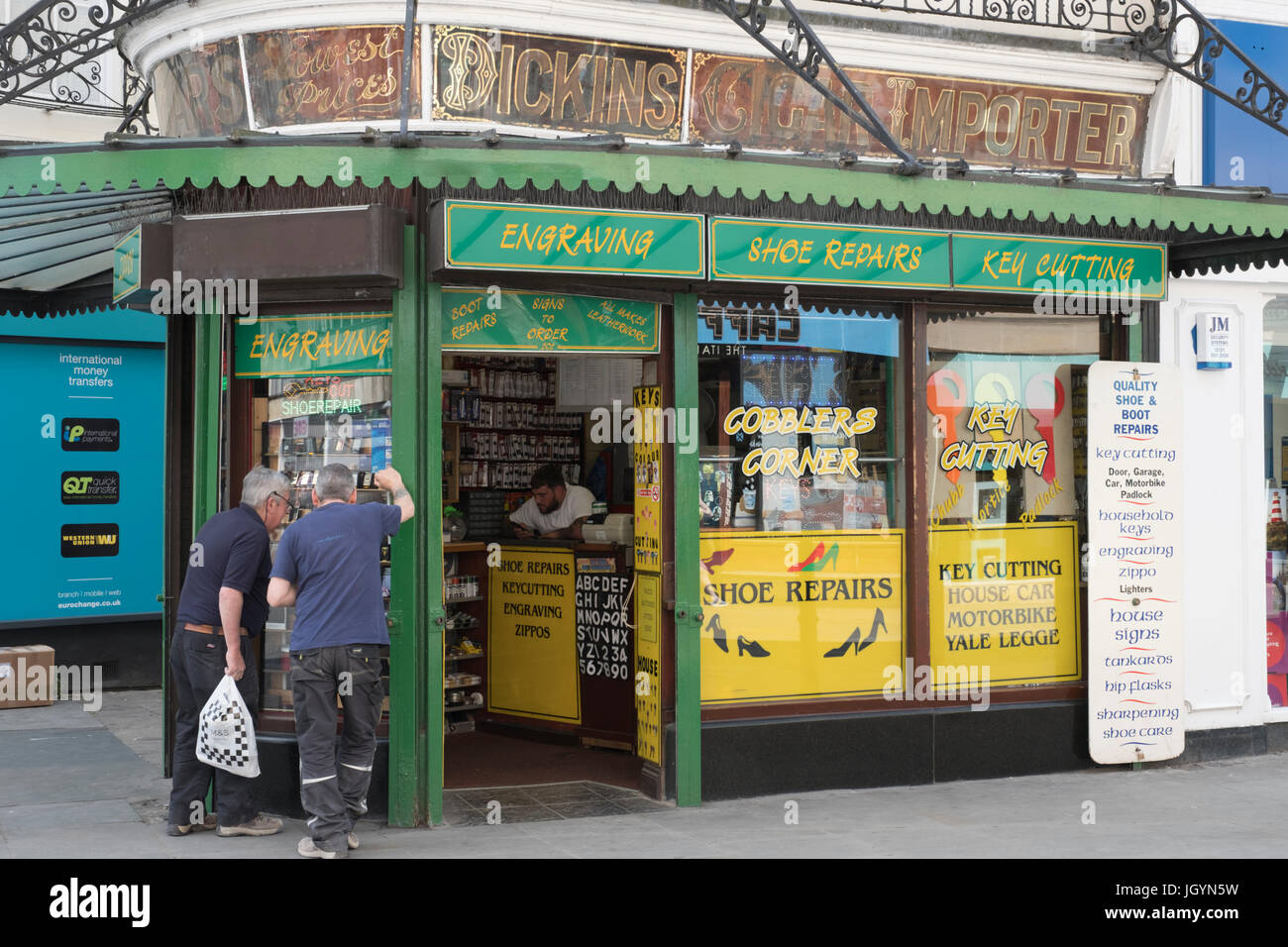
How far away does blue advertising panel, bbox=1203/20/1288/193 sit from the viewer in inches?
375

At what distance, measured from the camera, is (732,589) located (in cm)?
803

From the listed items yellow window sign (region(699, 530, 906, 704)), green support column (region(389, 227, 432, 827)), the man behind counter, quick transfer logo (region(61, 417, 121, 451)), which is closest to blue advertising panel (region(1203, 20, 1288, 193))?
yellow window sign (region(699, 530, 906, 704))

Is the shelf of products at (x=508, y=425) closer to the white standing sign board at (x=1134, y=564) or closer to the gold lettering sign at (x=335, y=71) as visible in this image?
the gold lettering sign at (x=335, y=71)

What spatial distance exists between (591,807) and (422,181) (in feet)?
11.7

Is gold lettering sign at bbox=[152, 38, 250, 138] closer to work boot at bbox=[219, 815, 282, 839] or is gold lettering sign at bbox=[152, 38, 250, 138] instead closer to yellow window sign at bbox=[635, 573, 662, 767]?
yellow window sign at bbox=[635, 573, 662, 767]

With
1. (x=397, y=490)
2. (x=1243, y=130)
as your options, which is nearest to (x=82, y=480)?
(x=397, y=490)

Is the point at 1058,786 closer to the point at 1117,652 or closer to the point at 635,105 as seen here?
the point at 1117,652

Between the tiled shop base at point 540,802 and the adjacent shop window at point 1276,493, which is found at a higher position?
the adjacent shop window at point 1276,493

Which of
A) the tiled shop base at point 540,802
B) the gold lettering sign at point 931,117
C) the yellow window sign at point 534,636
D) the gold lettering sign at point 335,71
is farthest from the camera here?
the yellow window sign at point 534,636

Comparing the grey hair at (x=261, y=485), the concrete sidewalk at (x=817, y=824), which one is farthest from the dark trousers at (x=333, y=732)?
the grey hair at (x=261, y=485)

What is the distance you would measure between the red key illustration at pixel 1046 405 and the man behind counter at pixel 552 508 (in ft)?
10.3

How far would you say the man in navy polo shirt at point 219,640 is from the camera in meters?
6.88

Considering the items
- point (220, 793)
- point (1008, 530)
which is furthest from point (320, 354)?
point (1008, 530)
